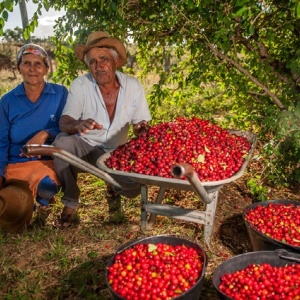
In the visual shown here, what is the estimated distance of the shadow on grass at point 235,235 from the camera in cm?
358

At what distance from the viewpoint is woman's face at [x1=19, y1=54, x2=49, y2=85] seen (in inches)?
148

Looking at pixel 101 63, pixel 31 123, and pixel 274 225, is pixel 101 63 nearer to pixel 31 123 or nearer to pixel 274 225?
pixel 31 123

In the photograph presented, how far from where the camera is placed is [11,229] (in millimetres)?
3670

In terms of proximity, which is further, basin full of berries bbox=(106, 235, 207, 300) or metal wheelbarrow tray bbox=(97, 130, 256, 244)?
metal wheelbarrow tray bbox=(97, 130, 256, 244)

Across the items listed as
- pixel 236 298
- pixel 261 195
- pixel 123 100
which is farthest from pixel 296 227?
pixel 123 100

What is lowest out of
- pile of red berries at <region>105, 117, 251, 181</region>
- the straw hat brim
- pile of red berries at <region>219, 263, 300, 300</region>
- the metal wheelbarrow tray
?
pile of red berries at <region>219, 263, 300, 300</region>

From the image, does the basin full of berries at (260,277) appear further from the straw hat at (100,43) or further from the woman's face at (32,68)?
the woman's face at (32,68)

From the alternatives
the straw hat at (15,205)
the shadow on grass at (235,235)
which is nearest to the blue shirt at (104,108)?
the straw hat at (15,205)

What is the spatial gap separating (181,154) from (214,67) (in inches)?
78.4

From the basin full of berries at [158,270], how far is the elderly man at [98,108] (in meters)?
1.08

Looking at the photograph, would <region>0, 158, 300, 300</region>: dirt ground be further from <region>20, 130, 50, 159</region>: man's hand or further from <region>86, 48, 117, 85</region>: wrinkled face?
<region>86, 48, 117, 85</region>: wrinkled face

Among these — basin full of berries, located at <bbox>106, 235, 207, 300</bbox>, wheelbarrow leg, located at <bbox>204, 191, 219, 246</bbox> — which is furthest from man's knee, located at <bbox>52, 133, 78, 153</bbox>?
wheelbarrow leg, located at <bbox>204, 191, 219, 246</bbox>

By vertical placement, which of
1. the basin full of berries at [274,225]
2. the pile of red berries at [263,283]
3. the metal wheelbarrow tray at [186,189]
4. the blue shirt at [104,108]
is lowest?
the pile of red berries at [263,283]

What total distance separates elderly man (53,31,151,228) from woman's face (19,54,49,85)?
1.19 feet
